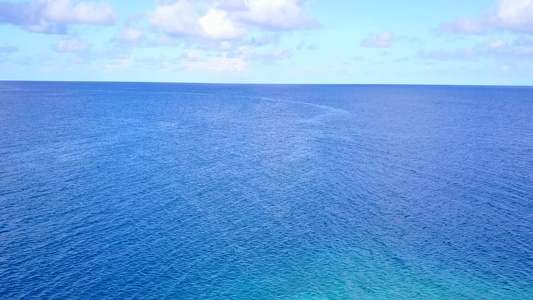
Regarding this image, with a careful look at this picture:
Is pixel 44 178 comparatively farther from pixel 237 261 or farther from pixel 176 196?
pixel 237 261

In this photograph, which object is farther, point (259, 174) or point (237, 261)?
point (259, 174)

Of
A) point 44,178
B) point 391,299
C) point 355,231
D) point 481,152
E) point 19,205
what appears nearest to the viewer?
point 391,299

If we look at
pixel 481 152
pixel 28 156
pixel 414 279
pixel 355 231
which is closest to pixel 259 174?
pixel 355 231

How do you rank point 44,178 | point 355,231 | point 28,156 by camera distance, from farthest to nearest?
point 28,156, point 44,178, point 355,231

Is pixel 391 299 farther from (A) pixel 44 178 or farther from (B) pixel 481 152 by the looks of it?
(B) pixel 481 152

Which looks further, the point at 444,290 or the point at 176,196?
the point at 176,196

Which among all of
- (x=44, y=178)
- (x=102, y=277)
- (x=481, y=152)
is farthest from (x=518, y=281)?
(x=44, y=178)
